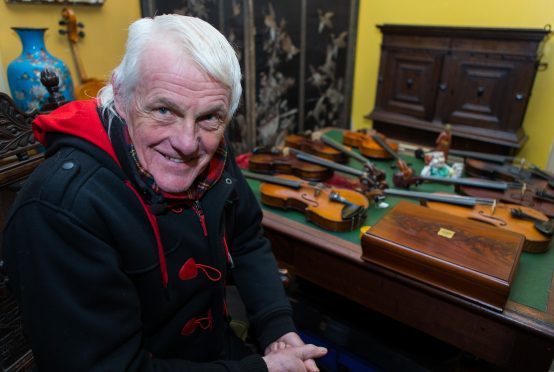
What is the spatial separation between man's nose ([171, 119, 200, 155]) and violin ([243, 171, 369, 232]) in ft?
2.82

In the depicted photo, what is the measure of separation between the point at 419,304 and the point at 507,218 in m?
0.60

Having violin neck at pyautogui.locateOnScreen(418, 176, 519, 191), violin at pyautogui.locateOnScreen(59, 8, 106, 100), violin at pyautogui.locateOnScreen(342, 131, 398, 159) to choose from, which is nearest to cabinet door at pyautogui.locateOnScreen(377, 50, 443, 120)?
violin at pyautogui.locateOnScreen(342, 131, 398, 159)

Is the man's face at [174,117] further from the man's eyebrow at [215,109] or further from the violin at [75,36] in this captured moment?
the violin at [75,36]

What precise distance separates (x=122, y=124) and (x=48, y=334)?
20.4 inches

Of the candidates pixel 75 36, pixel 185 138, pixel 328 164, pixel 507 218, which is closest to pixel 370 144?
pixel 328 164

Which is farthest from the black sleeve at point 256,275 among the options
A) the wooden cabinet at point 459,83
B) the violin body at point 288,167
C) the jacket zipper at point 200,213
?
the wooden cabinet at point 459,83

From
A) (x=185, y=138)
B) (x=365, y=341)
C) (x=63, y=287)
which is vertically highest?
(x=185, y=138)

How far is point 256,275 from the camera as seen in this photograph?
1.38 meters

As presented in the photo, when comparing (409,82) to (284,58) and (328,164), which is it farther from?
Answer: (328,164)

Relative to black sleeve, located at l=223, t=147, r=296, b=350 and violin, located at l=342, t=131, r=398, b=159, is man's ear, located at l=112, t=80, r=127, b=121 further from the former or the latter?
violin, located at l=342, t=131, r=398, b=159

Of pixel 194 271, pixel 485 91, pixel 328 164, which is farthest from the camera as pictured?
pixel 485 91

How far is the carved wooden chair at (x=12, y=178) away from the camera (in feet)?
3.80

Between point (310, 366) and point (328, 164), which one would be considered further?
point (328, 164)

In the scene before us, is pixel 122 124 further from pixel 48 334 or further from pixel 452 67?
pixel 452 67
